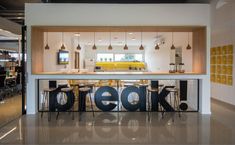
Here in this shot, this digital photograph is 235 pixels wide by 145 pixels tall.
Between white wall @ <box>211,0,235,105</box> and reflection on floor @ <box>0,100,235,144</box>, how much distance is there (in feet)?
5.21

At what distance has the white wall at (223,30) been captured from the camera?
244 inches

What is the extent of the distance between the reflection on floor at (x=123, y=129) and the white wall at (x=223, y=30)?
62.5 inches

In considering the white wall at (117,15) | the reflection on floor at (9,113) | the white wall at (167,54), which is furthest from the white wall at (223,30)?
the reflection on floor at (9,113)

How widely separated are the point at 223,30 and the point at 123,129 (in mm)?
4658

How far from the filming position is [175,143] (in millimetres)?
4285

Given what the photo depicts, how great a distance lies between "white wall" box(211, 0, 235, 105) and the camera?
6.21m

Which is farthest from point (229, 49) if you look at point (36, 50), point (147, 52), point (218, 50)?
point (147, 52)

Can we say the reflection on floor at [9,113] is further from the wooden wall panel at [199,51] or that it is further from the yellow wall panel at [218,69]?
the yellow wall panel at [218,69]

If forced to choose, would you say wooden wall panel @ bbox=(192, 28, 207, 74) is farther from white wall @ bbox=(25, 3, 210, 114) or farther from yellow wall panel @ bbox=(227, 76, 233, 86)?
yellow wall panel @ bbox=(227, 76, 233, 86)

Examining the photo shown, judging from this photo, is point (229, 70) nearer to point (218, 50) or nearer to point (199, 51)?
point (218, 50)

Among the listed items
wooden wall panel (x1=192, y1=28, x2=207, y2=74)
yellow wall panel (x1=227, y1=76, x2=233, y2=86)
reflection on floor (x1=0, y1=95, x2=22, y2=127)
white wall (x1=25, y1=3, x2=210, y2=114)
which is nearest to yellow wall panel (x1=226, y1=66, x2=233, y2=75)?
yellow wall panel (x1=227, y1=76, x2=233, y2=86)

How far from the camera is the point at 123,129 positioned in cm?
518

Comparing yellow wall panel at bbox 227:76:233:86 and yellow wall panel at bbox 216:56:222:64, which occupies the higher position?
yellow wall panel at bbox 216:56:222:64

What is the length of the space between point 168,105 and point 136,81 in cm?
109
